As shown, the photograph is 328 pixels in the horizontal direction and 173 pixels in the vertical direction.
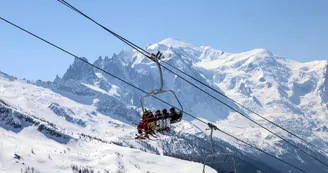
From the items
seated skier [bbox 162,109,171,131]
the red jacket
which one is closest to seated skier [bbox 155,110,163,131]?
seated skier [bbox 162,109,171,131]

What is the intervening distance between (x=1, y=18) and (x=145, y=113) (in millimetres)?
16420

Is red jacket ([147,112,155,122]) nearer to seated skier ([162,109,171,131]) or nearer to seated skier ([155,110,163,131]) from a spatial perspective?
seated skier ([155,110,163,131])

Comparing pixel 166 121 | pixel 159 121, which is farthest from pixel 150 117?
pixel 166 121

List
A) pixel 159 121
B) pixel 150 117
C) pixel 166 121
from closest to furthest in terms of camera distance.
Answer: pixel 166 121 < pixel 159 121 < pixel 150 117

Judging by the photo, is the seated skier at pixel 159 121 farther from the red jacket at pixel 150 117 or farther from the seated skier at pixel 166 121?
the red jacket at pixel 150 117

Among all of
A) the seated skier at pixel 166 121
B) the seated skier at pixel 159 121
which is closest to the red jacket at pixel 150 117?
the seated skier at pixel 159 121

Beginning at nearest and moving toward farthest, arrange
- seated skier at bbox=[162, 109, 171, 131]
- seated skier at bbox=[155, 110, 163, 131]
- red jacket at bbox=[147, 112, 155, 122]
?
seated skier at bbox=[162, 109, 171, 131] < seated skier at bbox=[155, 110, 163, 131] < red jacket at bbox=[147, 112, 155, 122]

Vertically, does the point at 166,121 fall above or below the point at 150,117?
above

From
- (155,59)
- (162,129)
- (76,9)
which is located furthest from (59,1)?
(162,129)

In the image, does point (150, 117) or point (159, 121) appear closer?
point (159, 121)

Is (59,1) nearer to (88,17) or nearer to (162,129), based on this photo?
(88,17)

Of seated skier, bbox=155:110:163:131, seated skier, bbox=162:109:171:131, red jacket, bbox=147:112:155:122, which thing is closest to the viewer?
seated skier, bbox=162:109:171:131

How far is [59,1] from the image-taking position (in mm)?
21031

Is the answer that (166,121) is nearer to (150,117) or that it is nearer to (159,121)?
(159,121)
